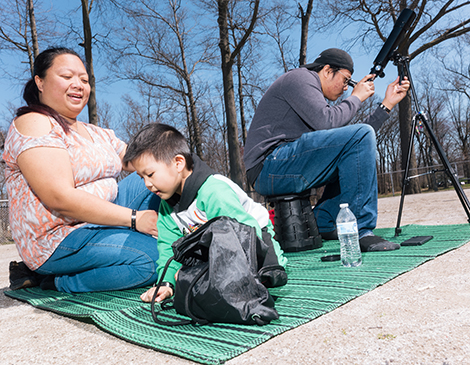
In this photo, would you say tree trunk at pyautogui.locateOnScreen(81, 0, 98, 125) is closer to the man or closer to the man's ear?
the man

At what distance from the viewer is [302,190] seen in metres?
3.13

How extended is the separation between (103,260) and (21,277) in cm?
113

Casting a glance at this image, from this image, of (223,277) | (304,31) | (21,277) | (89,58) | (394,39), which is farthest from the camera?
(304,31)

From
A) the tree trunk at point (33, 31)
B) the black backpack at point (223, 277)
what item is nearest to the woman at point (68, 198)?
the black backpack at point (223, 277)

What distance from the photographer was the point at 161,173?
2084mm

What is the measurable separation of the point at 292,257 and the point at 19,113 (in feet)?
7.17

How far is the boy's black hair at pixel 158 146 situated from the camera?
2123mm

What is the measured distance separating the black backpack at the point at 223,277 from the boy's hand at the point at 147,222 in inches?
32.0

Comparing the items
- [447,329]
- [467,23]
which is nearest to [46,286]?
[447,329]

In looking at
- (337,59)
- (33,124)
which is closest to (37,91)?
(33,124)

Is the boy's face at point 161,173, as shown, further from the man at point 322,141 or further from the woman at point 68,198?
the man at point 322,141

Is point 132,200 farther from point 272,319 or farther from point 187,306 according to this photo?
point 272,319

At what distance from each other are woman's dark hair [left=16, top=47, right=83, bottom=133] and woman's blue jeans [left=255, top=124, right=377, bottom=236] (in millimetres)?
1656

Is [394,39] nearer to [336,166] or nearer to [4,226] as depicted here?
[336,166]
